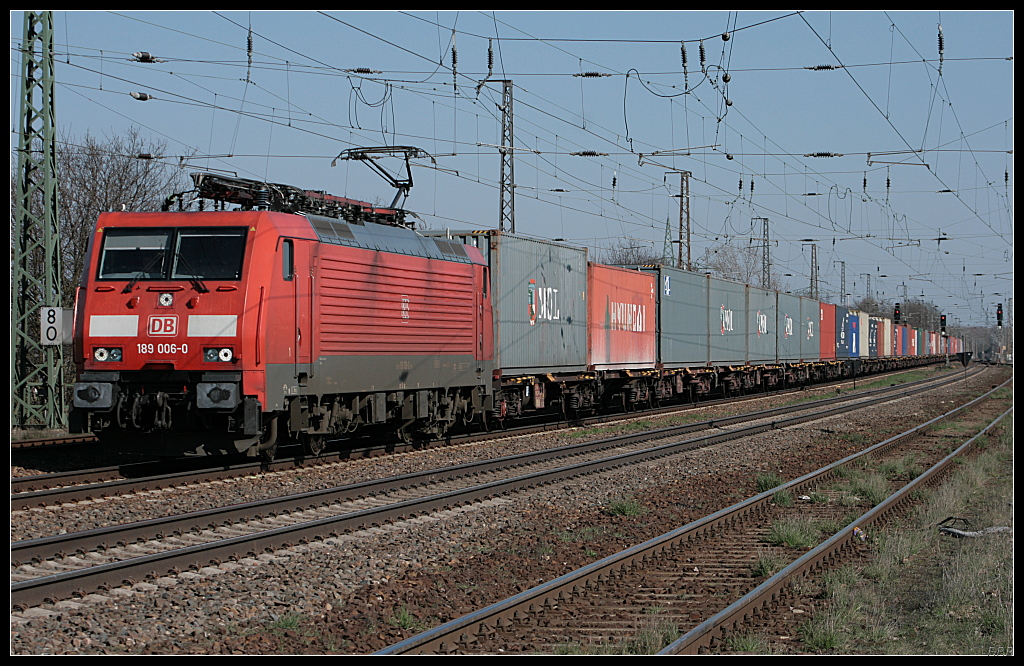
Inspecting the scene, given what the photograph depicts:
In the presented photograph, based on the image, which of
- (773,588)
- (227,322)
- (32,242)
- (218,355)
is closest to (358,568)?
(773,588)

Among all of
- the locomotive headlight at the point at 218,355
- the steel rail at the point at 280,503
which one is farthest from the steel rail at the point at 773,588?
the locomotive headlight at the point at 218,355

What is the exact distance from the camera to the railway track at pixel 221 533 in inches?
312

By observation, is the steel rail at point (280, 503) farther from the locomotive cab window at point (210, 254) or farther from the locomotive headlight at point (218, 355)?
the locomotive cab window at point (210, 254)

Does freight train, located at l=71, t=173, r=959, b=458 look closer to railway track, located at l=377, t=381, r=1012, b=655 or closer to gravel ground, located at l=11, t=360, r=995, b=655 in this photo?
gravel ground, located at l=11, t=360, r=995, b=655

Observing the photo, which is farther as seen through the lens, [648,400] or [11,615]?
[648,400]

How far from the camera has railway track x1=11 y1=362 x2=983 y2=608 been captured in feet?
26.0

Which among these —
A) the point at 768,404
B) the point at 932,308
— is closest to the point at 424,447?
the point at 768,404

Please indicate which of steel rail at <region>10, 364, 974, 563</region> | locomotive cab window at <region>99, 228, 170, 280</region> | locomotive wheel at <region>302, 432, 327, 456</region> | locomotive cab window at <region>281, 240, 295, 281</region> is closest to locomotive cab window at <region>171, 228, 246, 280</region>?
locomotive cab window at <region>99, 228, 170, 280</region>

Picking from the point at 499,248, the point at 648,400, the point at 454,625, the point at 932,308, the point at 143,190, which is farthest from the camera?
the point at 932,308

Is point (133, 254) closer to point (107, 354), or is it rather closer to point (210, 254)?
point (210, 254)

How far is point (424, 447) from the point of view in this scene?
17.6m

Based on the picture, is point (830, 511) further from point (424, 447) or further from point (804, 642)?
point (424, 447)

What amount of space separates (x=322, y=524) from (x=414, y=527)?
1.10m

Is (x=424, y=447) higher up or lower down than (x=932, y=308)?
lower down
